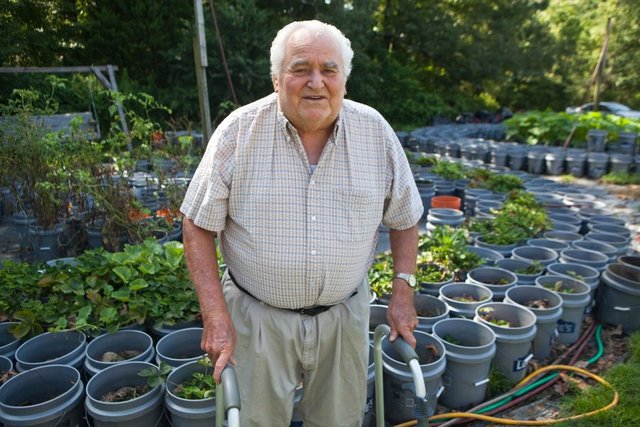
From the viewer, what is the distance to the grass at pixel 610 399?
A: 265cm

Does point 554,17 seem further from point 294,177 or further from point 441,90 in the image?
point 294,177

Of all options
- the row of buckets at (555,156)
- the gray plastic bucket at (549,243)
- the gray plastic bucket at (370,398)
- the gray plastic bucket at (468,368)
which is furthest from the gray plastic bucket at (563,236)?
the row of buckets at (555,156)

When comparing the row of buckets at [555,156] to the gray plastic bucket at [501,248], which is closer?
the gray plastic bucket at [501,248]

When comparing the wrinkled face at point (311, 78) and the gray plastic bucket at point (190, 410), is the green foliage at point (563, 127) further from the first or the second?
the gray plastic bucket at point (190, 410)

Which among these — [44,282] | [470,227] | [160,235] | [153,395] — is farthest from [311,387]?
[470,227]

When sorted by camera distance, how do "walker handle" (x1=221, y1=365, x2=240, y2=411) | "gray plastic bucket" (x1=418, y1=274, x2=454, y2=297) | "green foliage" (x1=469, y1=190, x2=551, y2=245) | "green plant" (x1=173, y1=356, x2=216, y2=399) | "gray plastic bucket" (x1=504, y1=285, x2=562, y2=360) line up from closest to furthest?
"walker handle" (x1=221, y1=365, x2=240, y2=411) → "green plant" (x1=173, y1=356, x2=216, y2=399) → "gray plastic bucket" (x1=504, y1=285, x2=562, y2=360) → "gray plastic bucket" (x1=418, y1=274, x2=454, y2=297) → "green foliage" (x1=469, y1=190, x2=551, y2=245)

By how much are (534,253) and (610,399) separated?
185 cm

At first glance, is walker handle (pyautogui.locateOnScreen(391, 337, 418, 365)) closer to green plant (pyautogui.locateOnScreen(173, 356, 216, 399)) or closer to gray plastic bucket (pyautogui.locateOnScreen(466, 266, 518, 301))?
green plant (pyautogui.locateOnScreen(173, 356, 216, 399))

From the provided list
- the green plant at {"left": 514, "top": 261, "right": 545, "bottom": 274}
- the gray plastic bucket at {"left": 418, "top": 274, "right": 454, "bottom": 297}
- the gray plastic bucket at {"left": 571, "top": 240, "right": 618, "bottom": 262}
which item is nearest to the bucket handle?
the gray plastic bucket at {"left": 418, "top": 274, "right": 454, "bottom": 297}

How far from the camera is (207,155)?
1716mm

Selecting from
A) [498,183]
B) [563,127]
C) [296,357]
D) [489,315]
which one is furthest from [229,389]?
[563,127]

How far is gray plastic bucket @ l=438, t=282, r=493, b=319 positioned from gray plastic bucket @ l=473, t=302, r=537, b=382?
0.26 feet

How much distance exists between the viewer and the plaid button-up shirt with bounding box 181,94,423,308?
1681 millimetres

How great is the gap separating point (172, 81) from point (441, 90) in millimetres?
12570
